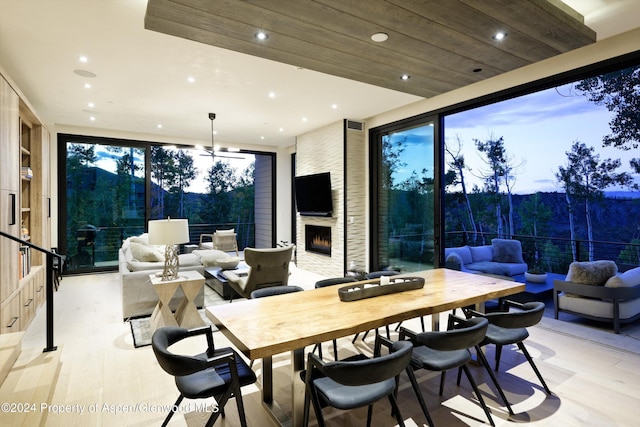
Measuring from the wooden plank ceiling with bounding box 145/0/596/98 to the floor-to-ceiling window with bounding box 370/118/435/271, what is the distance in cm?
188

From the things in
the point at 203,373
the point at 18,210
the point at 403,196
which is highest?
the point at 403,196

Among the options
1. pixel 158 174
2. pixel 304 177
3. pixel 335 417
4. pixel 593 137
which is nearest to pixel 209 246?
Answer: pixel 158 174

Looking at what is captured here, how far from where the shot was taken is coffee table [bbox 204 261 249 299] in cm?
491

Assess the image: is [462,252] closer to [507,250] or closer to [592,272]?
[507,250]

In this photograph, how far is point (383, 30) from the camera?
9.23ft

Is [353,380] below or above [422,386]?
above

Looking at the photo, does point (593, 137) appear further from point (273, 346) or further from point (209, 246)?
point (209, 246)

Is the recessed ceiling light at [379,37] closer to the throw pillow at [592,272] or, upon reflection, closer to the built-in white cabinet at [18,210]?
the throw pillow at [592,272]

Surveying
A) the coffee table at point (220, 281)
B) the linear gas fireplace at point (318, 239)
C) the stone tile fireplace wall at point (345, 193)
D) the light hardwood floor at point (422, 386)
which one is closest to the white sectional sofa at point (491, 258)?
the light hardwood floor at point (422, 386)

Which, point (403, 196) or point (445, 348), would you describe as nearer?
point (445, 348)

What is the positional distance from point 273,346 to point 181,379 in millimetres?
646

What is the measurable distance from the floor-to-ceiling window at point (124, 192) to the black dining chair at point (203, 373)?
499 cm

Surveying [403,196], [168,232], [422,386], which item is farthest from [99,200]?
[422,386]

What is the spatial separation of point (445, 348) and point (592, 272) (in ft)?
9.38
